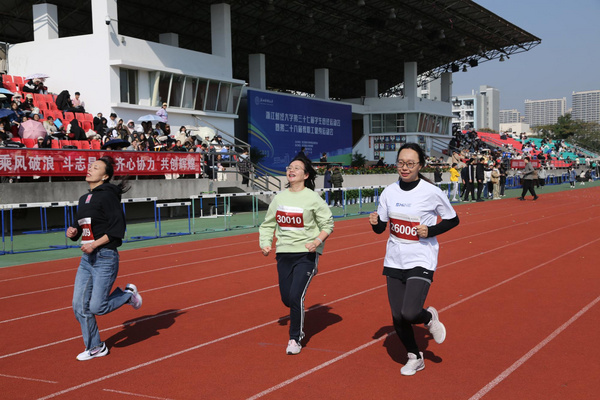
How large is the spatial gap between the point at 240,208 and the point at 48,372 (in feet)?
71.5

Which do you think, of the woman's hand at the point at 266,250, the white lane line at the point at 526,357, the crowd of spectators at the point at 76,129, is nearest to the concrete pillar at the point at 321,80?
the crowd of spectators at the point at 76,129

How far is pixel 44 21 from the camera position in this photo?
28.7 metres

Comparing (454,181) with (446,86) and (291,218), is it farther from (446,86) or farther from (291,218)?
(446,86)

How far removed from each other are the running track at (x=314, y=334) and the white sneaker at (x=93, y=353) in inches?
3.3

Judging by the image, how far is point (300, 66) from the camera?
187ft

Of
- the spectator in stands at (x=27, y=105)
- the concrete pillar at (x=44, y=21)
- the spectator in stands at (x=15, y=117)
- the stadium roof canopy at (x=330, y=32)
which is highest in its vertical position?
the stadium roof canopy at (x=330, y=32)

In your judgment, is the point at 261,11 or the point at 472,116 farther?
the point at 472,116

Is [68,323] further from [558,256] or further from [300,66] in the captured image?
[300,66]

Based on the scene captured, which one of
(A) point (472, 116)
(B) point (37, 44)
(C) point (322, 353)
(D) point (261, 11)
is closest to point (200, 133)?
(B) point (37, 44)

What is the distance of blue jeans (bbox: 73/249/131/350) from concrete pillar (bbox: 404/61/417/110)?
54.1 m

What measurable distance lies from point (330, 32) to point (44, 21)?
2463 centimetres

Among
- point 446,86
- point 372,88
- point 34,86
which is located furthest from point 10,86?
point 446,86

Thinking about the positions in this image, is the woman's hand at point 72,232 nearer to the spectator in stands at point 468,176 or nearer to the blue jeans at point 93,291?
the blue jeans at point 93,291

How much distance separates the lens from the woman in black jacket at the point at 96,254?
224 inches
